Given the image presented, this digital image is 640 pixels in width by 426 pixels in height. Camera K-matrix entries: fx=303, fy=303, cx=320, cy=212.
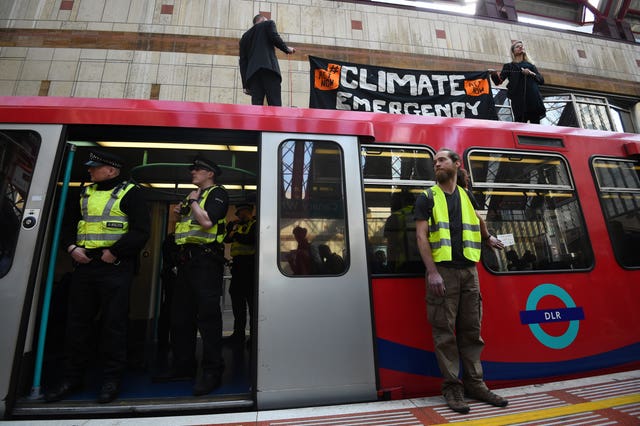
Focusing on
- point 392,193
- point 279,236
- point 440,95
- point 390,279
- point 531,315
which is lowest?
point 531,315

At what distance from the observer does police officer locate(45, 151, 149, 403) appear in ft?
8.22

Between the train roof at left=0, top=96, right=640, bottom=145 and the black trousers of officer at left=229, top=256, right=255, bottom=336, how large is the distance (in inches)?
82.1

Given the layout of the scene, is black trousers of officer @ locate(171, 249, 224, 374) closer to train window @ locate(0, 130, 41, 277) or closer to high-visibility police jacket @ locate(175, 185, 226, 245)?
high-visibility police jacket @ locate(175, 185, 226, 245)

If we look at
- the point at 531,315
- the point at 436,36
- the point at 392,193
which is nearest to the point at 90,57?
the point at 392,193

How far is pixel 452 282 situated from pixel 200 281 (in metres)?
2.16

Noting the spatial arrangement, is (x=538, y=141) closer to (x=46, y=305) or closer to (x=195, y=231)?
(x=195, y=231)

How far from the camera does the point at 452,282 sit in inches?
94.3

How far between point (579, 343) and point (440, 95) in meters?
3.88

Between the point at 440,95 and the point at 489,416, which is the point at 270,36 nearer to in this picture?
the point at 440,95

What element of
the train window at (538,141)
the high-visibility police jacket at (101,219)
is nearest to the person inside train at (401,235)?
the train window at (538,141)

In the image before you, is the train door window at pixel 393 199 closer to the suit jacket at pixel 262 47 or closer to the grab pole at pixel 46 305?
the suit jacket at pixel 262 47

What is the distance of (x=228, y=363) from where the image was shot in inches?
138

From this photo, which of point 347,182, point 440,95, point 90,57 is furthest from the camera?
point 90,57

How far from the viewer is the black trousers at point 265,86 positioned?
4320 mm
